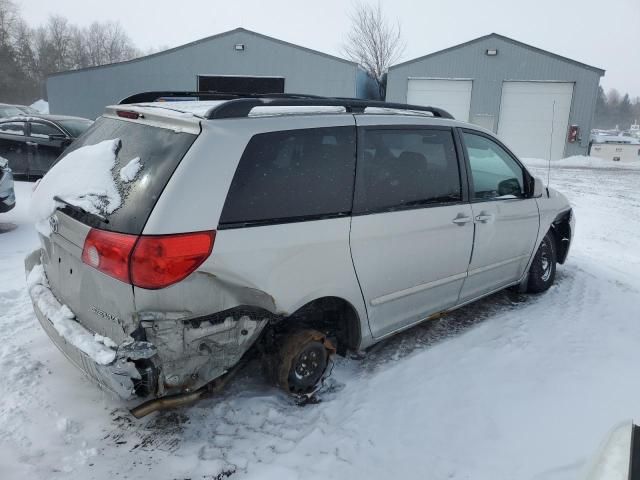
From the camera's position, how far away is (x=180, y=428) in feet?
9.21

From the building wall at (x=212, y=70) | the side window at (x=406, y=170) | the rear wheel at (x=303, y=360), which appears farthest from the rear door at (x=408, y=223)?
the building wall at (x=212, y=70)

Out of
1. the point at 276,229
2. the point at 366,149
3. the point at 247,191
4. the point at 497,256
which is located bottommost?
the point at 497,256

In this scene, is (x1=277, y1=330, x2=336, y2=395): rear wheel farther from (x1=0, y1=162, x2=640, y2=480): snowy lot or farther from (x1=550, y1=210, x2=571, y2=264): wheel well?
(x1=550, y1=210, x2=571, y2=264): wheel well

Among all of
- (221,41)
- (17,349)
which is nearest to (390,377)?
(17,349)

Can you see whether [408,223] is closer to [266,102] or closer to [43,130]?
[266,102]

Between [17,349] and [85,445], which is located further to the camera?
[17,349]

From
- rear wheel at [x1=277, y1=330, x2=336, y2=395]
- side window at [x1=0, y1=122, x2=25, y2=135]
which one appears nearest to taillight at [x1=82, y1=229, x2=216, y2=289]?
rear wheel at [x1=277, y1=330, x2=336, y2=395]

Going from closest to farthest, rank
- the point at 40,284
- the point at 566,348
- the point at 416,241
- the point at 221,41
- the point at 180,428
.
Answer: the point at 180,428 → the point at 40,284 → the point at 416,241 → the point at 566,348 → the point at 221,41

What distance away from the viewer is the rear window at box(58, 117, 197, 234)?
2.36m

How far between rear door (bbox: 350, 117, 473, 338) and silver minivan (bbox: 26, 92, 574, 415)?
1 centimetres

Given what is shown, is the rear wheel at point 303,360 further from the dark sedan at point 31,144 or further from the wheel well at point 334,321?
the dark sedan at point 31,144

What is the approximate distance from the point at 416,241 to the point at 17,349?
2922 mm

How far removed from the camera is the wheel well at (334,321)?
303 cm

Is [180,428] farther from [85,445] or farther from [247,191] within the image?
[247,191]
